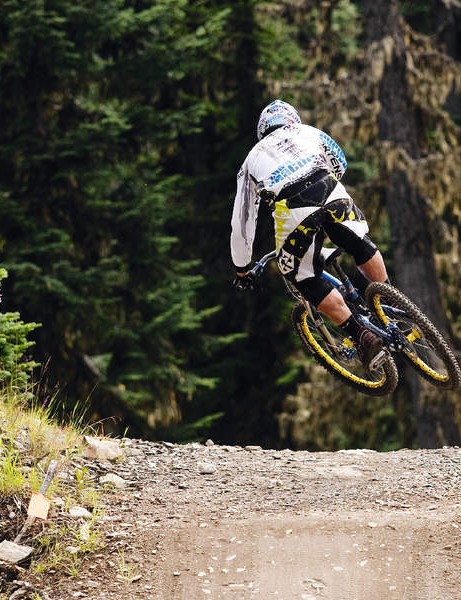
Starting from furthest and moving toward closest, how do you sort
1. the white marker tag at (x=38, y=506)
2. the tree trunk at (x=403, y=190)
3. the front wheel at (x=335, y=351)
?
the tree trunk at (x=403, y=190) → the front wheel at (x=335, y=351) → the white marker tag at (x=38, y=506)

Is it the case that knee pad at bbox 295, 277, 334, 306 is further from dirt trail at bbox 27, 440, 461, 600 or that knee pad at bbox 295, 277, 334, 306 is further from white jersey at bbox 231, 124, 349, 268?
dirt trail at bbox 27, 440, 461, 600

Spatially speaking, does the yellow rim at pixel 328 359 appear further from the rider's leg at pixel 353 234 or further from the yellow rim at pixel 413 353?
the rider's leg at pixel 353 234

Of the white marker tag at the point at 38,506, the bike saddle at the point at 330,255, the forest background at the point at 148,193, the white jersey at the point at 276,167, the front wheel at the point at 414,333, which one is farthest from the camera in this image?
the forest background at the point at 148,193

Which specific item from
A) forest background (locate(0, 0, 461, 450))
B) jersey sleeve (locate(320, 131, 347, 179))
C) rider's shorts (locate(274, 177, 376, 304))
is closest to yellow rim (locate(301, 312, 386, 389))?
rider's shorts (locate(274, 177, 376, 304))

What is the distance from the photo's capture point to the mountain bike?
7703mm

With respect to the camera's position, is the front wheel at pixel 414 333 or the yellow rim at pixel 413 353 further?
the yellow rim at pixel 413 353

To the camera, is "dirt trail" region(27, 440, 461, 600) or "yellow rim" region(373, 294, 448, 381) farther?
"yellow rim" region(373, 294, 448, 381)

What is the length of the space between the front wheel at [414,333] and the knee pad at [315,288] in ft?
1.08

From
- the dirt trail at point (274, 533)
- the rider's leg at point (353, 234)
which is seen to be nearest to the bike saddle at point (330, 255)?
the rider's leg at point (353, 234)

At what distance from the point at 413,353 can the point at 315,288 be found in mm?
956

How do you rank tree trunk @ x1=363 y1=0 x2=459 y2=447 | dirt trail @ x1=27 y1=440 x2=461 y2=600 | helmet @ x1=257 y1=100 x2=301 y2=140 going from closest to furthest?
dirt trail @ x1=27 y1=440 x2=461 y2=600 → helmet @ x1=257 y1=100 x2=301 y2=140 → tree trunk @ x1=363 y1=0 x2=459 y2=447

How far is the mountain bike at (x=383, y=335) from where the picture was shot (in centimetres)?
770

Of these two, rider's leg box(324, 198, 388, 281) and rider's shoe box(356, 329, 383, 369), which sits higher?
rider's leg box(324, 198, 388, 281)

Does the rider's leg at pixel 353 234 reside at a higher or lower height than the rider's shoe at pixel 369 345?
higher
